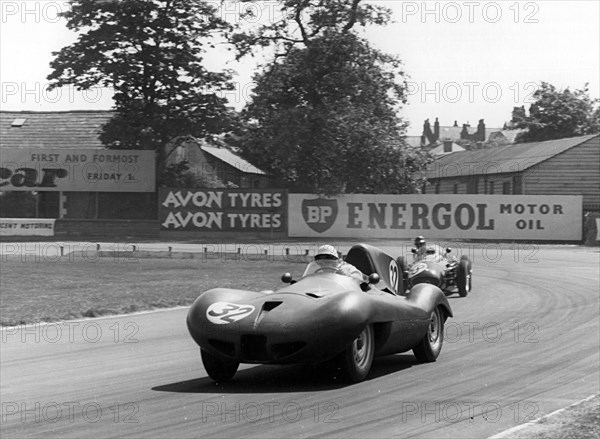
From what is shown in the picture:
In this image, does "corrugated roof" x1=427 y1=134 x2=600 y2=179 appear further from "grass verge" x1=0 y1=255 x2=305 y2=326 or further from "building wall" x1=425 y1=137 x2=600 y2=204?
"grass verge" x1=0 y1=255 x2=305 y2=326

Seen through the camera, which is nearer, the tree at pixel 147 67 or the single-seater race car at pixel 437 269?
the single-seater race car at pixel 437 269

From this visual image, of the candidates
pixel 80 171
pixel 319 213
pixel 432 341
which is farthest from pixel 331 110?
pixel 432 341

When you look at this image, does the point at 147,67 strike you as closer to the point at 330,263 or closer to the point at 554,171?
the point at 554,171

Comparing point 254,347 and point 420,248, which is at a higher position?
point 420,248

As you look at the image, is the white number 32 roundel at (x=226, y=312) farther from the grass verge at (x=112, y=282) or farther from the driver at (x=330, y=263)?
the grass verge at (x=112, y=282)

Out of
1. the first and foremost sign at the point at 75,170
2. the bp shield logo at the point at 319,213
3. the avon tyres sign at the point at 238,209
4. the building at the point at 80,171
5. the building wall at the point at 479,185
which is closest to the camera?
the bp shield logo at the point at 319,213

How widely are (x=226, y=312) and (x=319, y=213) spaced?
3075cm

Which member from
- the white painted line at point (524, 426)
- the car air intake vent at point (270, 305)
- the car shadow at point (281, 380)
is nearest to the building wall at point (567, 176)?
the car shadow at point (281, 380)

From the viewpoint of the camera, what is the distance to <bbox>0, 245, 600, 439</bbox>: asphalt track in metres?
7.22

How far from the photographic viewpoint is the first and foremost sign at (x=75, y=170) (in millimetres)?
44750

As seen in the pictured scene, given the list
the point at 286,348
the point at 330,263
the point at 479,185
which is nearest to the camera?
the point at 286,348

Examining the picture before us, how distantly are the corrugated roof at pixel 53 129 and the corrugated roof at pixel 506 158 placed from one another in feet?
59.1

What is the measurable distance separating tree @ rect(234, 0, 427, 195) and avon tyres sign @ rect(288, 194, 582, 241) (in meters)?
1.43

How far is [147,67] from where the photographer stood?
4534 cm
